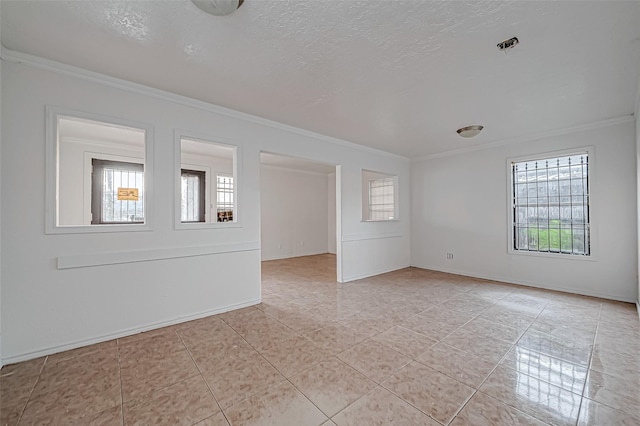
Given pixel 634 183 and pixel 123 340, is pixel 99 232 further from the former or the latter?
pixel 634 183

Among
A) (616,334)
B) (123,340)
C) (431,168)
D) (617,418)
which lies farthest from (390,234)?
(123,340)

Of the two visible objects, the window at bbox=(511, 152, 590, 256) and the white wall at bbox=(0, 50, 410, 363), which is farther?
the window at bbox=(511, 152, 590, 256)

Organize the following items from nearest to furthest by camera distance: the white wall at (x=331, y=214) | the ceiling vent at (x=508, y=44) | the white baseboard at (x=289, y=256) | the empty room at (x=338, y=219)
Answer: the empty room at (x=338, y=219), the ceiling vent at (x=508, y=44), the white baseboard at (x=289, y=256), the white wall at (x=331, y=214)

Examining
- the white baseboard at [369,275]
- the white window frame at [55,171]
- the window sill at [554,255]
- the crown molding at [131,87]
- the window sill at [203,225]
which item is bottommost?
the white baseboard at [369,275]

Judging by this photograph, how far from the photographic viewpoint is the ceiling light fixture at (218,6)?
168 centimetres

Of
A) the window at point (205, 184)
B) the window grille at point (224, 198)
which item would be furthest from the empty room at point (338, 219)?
the window grille at point (224, 198)

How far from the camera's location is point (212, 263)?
3.31m

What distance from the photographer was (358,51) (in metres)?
2.22

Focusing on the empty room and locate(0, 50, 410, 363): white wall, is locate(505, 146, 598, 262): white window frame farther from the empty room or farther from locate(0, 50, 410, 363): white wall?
locate(0, 50, 410, 363): white wall

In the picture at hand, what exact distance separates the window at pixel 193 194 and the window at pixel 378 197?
4158mm

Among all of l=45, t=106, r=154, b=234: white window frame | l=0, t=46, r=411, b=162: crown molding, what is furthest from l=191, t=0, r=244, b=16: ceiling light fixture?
l=45, t=106, r=154, b=234: white window frame

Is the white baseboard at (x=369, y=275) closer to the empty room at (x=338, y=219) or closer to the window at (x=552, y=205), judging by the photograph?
the empty room at (x=338, y=219)

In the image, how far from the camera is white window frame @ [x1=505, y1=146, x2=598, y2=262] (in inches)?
159

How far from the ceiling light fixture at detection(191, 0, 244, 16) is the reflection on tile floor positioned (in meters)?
2.60
